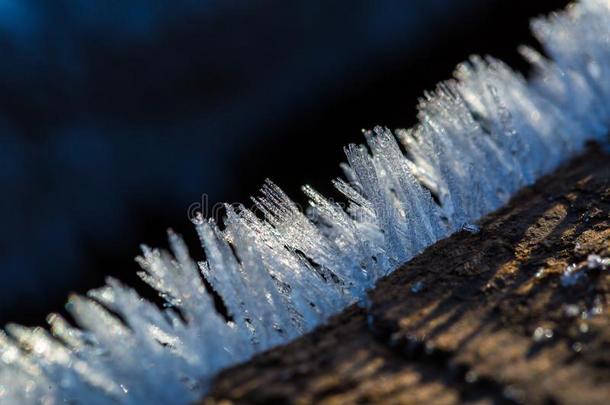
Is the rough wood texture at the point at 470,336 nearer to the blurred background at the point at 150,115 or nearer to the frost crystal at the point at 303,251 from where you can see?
the frost crystal at the point at 303,251

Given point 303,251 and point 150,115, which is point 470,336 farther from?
point 150,115

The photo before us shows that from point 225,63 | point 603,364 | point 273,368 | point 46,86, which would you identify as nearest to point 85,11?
point 46,86

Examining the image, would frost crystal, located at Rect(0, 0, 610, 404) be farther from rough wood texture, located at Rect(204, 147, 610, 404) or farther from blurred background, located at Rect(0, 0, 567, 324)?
blurred background, located at Rect(0, 0, 567, 324)

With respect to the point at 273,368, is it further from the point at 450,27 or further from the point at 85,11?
the point at 450,27

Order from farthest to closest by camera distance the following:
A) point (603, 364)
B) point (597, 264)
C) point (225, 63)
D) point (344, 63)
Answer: point (344, 63) < point (225, 63) < point (597, 264) < point (603, 364)

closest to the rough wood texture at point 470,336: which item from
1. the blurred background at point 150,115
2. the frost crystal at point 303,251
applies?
the frost crystal at point 303,251
